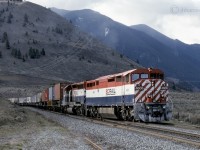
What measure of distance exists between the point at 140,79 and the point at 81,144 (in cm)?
1428

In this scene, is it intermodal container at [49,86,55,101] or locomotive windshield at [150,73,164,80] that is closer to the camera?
locomotive windshield at [150,73,164,80]

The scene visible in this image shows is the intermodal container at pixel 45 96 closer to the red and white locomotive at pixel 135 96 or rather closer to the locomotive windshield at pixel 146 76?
the red and white locomotive at pixel 135 96

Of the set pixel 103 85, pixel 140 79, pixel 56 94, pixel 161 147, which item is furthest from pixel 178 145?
pixel 56 94

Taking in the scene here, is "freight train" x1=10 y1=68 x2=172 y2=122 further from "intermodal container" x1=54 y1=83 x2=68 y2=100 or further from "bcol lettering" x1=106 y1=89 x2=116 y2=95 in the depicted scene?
"intermodal container" x1=54 y1=83 x2=68 y2=100

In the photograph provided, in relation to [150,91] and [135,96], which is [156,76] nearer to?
[150,91]

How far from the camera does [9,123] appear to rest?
3023 cm

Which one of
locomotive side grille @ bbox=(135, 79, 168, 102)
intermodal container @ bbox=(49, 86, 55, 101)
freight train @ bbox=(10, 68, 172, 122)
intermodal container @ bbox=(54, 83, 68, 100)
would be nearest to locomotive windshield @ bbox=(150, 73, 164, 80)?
freight train @ bbox=(10, 68, 172, 122)

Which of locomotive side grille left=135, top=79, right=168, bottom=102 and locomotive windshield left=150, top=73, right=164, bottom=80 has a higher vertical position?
locomotive windshield left=150, top=73, right=164, bottom=80

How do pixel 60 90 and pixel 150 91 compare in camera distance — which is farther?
pixel 60 90

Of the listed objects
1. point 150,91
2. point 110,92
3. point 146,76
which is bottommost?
point 150,91

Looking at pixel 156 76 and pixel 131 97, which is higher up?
pixel 156 76

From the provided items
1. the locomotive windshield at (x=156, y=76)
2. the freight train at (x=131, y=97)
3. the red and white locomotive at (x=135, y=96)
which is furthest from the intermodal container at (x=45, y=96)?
the locomotive windshield at (x=156, y=76)

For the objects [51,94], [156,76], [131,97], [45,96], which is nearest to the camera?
[131,97]

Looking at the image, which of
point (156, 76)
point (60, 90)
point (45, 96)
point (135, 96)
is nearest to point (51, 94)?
point (45, 96)
